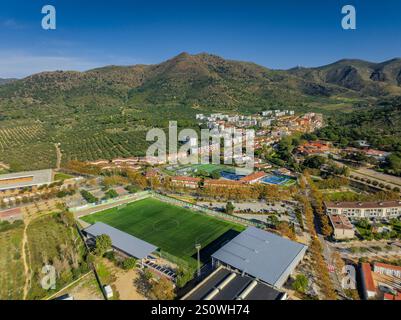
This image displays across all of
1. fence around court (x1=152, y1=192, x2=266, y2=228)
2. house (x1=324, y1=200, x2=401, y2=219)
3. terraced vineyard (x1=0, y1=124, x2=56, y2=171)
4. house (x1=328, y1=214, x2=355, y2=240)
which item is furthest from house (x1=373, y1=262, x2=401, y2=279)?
terraced vineyard (x1=0, y1=124, x2=56, y2=171)

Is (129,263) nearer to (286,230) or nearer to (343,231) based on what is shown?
(286,230)

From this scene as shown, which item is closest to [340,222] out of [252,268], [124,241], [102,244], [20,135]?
[252,268]

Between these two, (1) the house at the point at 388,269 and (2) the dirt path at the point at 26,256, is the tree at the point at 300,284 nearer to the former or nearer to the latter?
(1) the house at the point at 388,269

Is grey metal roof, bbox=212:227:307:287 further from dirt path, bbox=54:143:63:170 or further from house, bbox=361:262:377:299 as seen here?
dirt path, bbox=54:143:63:170

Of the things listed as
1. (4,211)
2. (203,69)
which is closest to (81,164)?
(4,211)

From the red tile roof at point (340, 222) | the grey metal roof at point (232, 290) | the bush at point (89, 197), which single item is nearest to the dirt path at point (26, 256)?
the bush at point (89, 197)

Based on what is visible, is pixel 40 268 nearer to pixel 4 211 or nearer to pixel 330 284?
pixel 4 211

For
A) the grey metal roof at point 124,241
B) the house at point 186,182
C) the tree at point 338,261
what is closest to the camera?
the tree at point 338,261
